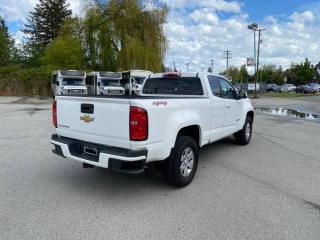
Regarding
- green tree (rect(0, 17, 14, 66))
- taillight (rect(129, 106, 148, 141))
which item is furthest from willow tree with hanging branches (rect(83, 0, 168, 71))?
taillight (rect(129, 106, 148, 141))

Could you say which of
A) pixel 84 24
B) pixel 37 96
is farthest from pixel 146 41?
pixel 37 96

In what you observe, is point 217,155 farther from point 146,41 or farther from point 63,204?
point 146,41

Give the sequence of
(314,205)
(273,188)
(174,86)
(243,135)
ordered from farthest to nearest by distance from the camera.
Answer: (243,135) → (174,86) → (273,188) → (314,205)

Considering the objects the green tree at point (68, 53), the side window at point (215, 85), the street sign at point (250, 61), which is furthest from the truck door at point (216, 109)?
the street sign at point (250, 61)

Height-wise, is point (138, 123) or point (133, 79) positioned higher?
point (133, 79)

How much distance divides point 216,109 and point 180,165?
5.74 ft

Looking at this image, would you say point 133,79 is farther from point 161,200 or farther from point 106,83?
point 161,200

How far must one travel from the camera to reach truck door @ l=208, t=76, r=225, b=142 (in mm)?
6137

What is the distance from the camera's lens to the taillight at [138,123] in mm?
4098

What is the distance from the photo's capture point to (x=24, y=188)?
4977 millimetres

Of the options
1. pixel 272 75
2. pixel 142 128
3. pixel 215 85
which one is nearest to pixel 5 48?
pixel 215 85

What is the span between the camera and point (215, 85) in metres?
6.49

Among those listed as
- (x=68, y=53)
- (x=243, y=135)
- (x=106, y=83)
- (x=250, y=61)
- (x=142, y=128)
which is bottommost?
(x=243, y=135)

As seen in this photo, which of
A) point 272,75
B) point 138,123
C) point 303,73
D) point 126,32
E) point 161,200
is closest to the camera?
point 138,123
